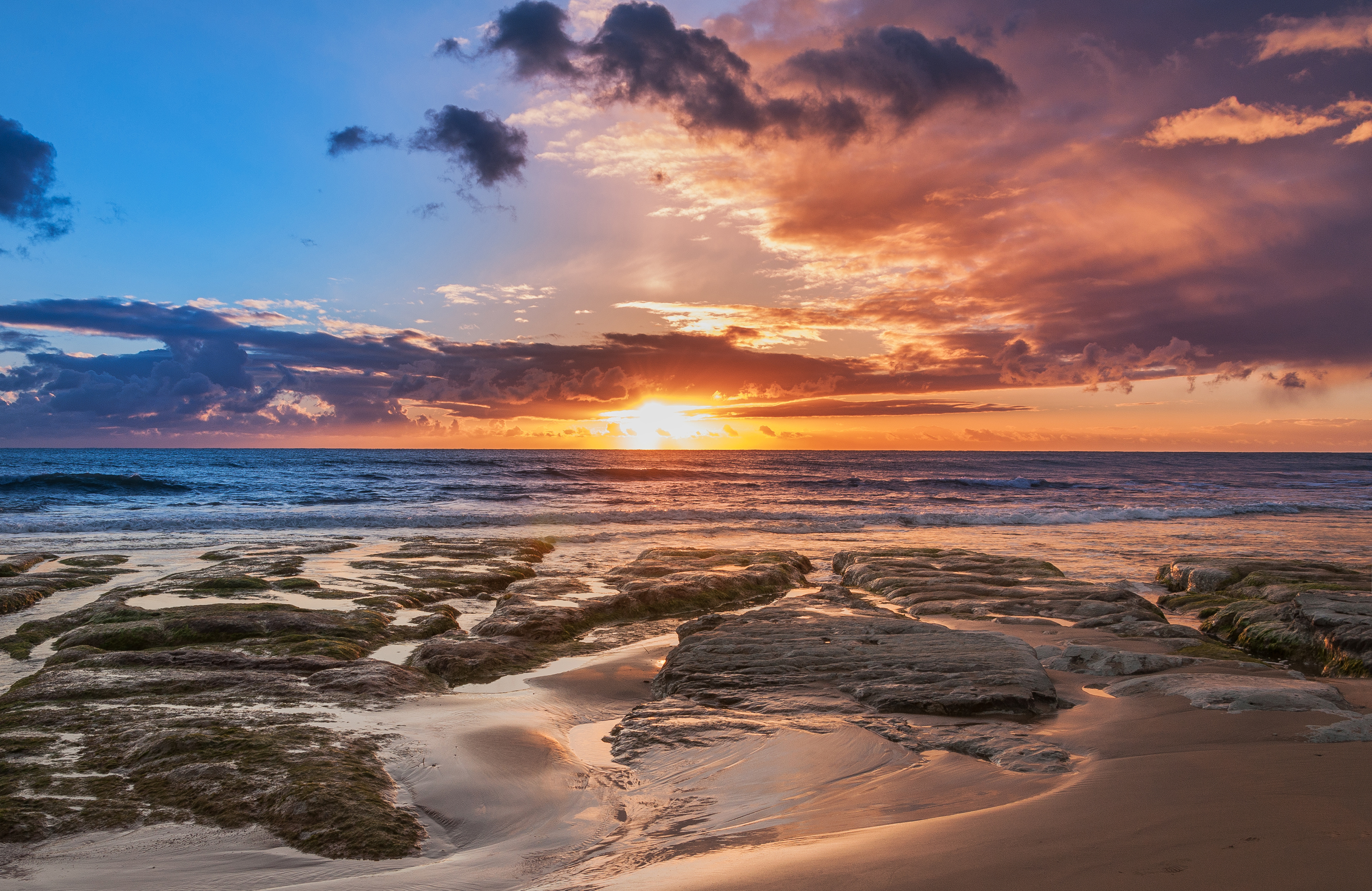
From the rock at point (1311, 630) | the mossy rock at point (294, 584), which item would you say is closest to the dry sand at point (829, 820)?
the rock at point (1311, 630)

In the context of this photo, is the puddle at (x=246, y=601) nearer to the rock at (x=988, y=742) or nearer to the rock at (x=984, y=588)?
the rock at (x=988, y=742)

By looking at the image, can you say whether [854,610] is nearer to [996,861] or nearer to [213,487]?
[996,861]

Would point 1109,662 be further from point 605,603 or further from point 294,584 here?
point 294,584

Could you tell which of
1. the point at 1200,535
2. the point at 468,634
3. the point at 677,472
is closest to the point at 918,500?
the point at 1200,535

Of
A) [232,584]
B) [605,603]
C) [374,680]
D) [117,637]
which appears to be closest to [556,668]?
[374,680]

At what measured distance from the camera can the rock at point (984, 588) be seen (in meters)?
10.4

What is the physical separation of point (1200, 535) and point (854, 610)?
19710mm

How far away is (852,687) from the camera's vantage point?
6.65 meters

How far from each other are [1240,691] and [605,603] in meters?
8.09

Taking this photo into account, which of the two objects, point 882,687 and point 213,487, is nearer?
point 882,687

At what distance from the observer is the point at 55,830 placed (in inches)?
151

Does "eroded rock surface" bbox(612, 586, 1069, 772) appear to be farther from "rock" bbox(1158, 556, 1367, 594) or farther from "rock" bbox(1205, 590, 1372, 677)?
"rock" bbox(1158, 556, 1367, 594)

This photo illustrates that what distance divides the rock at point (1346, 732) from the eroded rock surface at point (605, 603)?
710 centimetres

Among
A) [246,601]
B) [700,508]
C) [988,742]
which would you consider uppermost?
[988,742]
